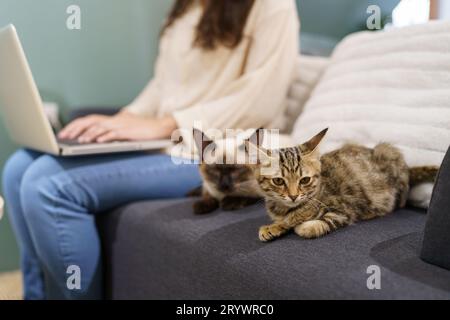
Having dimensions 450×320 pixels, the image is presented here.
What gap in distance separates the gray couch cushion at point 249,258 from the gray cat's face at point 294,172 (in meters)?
0.09

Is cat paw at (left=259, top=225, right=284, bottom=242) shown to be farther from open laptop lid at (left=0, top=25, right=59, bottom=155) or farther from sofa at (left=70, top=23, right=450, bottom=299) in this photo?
open laptop lid at (left=0, top=25, right=59, bottom=155)

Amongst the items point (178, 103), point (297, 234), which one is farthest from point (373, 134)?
point (178, 103)

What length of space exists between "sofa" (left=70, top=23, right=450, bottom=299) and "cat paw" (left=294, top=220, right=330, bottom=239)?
12 mm

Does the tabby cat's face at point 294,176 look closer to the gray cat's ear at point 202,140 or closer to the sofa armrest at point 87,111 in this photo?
the gray cat's ear at point 202,140

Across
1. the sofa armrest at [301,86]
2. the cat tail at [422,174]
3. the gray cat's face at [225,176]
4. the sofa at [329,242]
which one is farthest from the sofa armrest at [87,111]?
the cat tail at [422,174]

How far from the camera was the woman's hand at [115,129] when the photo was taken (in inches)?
40.5

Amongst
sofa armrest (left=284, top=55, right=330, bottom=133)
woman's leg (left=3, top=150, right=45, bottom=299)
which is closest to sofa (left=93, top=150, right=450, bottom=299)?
woman's leg (left=3, top=150, right=45, bottom=299)

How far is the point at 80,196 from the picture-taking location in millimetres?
938

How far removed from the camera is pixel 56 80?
2.72 ft

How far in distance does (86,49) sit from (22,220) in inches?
18.3

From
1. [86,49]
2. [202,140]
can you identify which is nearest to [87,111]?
[86,49]

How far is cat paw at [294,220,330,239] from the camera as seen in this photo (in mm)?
643

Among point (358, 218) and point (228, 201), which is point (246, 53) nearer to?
point (228, 201)
